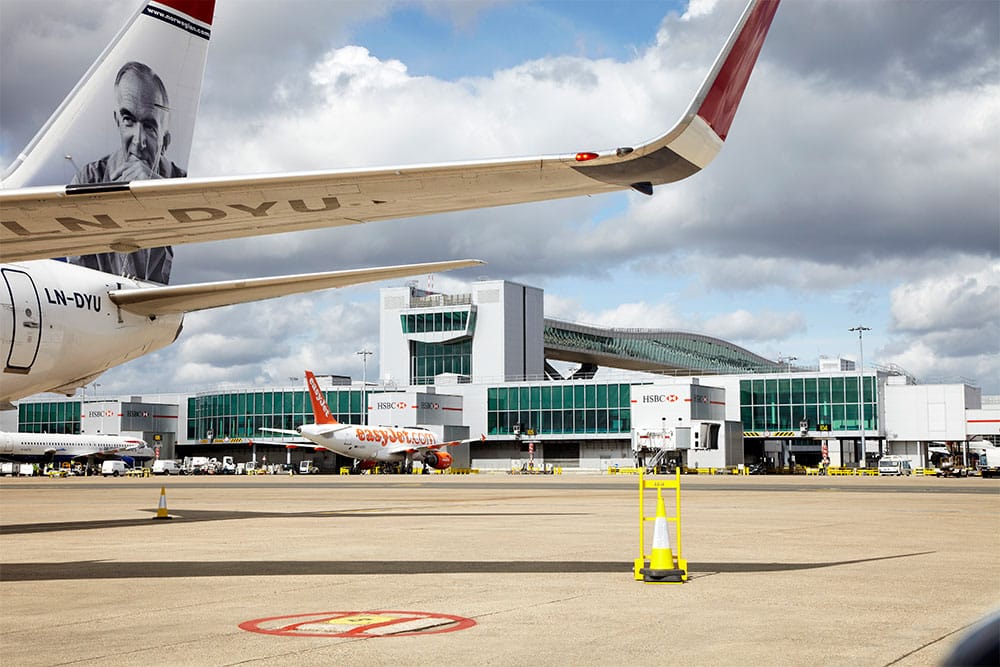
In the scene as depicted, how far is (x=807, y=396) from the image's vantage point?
374 feet

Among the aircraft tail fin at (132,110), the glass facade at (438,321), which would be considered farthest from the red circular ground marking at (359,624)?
the glass facade at (438,321)

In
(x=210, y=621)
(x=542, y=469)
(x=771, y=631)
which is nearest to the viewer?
(x=771, y=631)

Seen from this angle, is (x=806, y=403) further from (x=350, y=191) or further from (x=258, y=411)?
(x=350, y=191)

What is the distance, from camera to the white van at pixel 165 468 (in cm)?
10650

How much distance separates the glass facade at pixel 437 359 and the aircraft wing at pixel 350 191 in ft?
373

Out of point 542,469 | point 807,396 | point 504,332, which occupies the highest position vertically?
point 504,332

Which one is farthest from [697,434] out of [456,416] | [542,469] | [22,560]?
[22,560]

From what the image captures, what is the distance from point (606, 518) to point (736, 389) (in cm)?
9415

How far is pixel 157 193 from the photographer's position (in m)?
11.9

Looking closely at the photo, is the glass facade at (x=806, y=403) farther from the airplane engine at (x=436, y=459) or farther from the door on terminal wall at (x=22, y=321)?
the door on terminal wall at (x=22, y=321)

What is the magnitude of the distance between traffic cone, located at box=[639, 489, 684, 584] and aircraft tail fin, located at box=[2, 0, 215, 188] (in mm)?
13778

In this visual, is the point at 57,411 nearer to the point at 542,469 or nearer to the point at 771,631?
the point at 542,469

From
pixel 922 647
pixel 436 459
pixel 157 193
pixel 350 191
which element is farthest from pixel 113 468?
pixel 922 647

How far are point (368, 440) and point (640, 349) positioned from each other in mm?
73594
